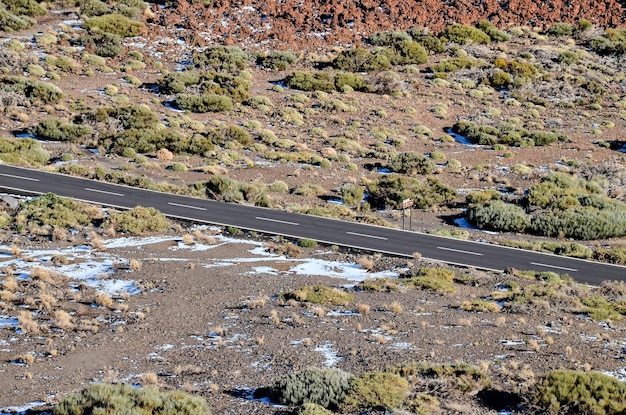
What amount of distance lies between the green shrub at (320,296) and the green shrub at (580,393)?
684cm

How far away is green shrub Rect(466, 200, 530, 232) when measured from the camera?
105 feet

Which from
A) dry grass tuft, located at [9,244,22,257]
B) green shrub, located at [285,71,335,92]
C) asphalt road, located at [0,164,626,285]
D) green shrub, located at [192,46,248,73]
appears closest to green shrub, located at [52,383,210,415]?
dry grass tuft, located at [9,244,22,257]

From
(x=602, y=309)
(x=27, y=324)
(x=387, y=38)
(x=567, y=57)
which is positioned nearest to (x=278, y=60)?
(x=387, y=38)

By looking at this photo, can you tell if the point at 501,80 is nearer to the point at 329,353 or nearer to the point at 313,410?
the point at 329,353

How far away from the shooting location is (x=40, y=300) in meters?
21.3

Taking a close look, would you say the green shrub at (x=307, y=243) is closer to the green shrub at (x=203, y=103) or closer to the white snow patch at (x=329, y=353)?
the white snow patch at (x=329, y=353)

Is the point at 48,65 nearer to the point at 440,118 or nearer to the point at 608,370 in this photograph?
the point at 440,118

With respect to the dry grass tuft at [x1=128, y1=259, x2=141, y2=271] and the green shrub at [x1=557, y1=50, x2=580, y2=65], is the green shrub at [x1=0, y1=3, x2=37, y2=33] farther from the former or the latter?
the green shrub at [x1=557, y1=50, x2=580, y2=65]

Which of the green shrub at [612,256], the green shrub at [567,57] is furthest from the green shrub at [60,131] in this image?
the green shrub at [567,57]

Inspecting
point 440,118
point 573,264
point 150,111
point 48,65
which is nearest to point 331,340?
point 573,264

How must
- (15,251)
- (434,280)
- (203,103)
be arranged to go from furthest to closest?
(203,103) < (15,251) < (434,280)

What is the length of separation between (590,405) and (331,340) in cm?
629

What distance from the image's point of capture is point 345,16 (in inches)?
2376

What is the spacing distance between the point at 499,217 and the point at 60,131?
2214cm
